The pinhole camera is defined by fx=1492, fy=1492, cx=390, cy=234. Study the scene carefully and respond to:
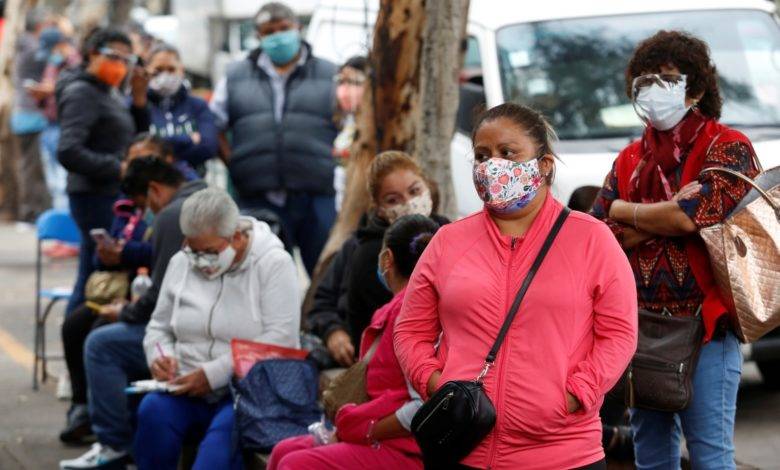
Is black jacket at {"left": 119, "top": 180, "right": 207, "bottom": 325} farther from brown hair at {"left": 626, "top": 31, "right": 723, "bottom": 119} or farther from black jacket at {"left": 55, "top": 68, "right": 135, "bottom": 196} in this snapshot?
brown hair at {"left": 626, "top": 31, "right": 723, "bottom": 119}

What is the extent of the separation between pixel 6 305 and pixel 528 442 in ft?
32.5

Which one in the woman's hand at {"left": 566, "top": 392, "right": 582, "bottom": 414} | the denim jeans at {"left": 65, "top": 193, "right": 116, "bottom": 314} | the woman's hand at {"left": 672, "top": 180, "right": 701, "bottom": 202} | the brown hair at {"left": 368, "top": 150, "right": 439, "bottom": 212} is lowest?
Answer: the denim jeans at {"left": 65, "top": 193, "right": 116, "bottom": 314}

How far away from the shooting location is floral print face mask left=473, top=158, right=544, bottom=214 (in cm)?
413

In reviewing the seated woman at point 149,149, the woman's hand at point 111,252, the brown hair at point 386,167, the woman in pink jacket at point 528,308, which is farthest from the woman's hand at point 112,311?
the woman in pink jacket at point 528,308

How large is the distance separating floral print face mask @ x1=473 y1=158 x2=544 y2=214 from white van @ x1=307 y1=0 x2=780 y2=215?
14.1 feet

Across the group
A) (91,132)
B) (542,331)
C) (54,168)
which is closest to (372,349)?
(542,331)

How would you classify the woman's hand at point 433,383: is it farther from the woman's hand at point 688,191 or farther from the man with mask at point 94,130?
the man with mask at point 94,130

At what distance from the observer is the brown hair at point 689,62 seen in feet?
16.1

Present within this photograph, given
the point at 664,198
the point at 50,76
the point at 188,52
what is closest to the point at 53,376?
the point at 664,198

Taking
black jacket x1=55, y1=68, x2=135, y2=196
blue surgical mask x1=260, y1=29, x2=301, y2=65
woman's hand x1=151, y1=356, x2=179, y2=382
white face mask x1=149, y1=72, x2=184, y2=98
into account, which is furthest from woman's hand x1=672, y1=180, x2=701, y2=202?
white face mask x1=149, y1=72, x2=184, y2=98

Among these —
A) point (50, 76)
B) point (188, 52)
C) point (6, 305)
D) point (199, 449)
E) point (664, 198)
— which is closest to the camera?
point (664, 198)

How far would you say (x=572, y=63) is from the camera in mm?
8922

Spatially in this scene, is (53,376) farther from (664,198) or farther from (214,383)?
(664,198)

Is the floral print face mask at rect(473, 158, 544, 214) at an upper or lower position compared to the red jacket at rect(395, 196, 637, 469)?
upper
